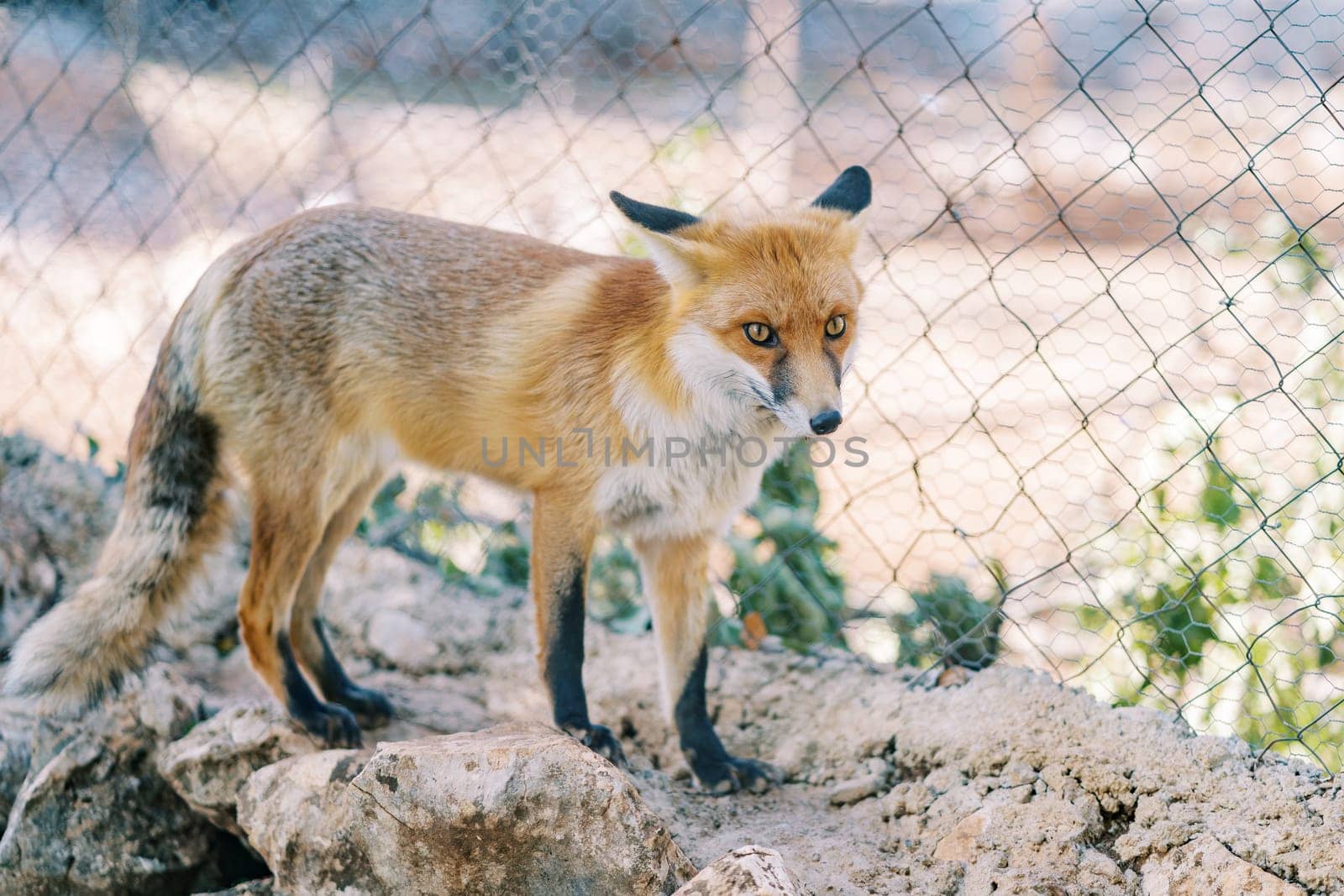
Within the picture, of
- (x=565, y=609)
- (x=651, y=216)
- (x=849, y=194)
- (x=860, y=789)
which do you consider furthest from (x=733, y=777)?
(x=849, y=194)

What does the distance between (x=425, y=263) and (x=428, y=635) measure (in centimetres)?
149

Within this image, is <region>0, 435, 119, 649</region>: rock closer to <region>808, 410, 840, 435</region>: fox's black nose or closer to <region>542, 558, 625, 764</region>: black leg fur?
<region>542, 558, 625, 764</region>: black leg fur

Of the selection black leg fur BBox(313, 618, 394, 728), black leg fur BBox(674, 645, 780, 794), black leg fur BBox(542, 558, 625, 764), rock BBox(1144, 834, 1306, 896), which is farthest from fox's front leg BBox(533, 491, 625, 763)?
rock BBox(1144, 834, 1306, 896)

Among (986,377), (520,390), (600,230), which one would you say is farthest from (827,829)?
(600,230)

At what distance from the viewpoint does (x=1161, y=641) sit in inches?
116

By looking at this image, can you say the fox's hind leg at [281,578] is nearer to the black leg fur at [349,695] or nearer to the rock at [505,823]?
the black leg fur at [349,695]

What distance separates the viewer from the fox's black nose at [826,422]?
92.0 inches

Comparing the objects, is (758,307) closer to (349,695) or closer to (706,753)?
(706,753)

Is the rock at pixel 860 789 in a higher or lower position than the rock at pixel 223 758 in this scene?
lower

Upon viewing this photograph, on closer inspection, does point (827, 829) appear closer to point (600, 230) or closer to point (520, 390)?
point (520, 390)

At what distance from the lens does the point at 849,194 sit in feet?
9.36

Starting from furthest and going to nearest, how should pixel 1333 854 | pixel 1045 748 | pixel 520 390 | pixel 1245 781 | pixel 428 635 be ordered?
1. pixel 428 635
2. pixel 520 390
3. pixel 1045 748
4. pixel 1245 781
5. pixel 1333 854

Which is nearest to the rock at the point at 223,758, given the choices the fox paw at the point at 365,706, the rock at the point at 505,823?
the fox paw at the point at 365,706

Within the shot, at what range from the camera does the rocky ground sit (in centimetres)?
217
